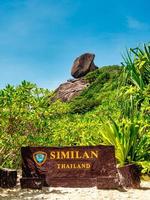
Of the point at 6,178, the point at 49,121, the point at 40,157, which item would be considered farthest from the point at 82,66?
the point at 6,178

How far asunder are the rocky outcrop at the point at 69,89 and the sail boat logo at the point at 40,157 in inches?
1411

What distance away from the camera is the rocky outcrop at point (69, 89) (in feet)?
159

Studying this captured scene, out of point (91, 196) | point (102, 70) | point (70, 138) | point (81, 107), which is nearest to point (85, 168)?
point (91, 196)

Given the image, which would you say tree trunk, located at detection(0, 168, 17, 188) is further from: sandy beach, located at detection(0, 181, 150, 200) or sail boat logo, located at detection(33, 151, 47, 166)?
sail boat logo, located at detection(33, 151, 47, 166)

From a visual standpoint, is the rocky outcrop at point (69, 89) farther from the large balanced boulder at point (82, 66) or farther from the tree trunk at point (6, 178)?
the tree trunk at point (6, 178)

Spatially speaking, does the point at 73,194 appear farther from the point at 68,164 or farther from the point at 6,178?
the point at 6,178

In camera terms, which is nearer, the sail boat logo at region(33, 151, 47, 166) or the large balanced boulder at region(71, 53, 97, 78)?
the sail boat logo at region(33, 151, 47, 166)

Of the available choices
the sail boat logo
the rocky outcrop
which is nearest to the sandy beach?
the sail boat logo

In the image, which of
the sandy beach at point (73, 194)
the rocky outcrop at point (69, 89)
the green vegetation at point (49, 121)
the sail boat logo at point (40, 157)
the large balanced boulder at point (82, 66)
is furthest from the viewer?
the large balanced boulder at point (82, 66)

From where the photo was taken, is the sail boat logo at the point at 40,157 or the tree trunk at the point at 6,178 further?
the sail boat logo at the point at 40,157

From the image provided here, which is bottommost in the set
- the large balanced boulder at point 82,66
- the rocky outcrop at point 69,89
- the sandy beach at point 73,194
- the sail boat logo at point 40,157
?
the sandy beach at point 73,194

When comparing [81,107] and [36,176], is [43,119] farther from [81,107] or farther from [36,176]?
[81,107]

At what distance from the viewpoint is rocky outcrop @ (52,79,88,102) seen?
1902 inches

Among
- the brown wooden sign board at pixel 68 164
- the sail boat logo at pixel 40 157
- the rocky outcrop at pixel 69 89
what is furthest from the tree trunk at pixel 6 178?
the rocky outcrop at pixel 69 89
